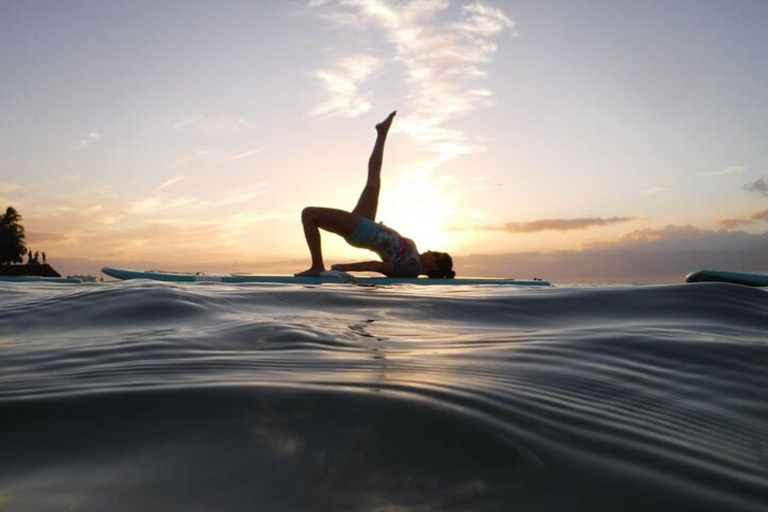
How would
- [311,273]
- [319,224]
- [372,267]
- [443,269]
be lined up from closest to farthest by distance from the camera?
[311,273]
[319,224]
[372,267]
[443,269]

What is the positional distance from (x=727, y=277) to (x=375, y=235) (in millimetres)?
4583

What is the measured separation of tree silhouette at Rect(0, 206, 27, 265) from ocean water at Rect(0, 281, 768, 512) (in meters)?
54.1

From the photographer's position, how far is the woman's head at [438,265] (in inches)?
348

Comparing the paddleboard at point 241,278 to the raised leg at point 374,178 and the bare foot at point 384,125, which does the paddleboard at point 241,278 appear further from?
the bare foot at point 384,125

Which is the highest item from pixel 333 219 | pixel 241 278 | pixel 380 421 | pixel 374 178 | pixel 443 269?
pixel 374 178

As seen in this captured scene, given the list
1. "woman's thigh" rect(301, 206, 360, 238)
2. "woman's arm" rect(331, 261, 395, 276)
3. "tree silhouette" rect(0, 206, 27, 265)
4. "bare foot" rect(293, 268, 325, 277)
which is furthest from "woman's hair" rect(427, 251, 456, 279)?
"tree silhouette" rect(0, 206, 27, 265)

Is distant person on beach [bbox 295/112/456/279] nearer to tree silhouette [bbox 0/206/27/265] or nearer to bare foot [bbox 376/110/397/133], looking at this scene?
bare foot [bbox 376/110/397/133]

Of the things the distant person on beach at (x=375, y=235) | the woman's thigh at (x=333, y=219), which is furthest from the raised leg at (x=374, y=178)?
the woman's thigh at (x=333, y=219)

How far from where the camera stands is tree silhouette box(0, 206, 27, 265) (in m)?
47.1

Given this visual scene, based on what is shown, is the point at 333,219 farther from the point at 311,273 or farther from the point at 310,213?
the point at 311,273

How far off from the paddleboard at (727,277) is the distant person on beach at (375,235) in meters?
3.58

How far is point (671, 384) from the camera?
1.38 meters

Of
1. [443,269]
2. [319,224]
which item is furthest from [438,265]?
[319,224]

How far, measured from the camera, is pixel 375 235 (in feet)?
28.0
